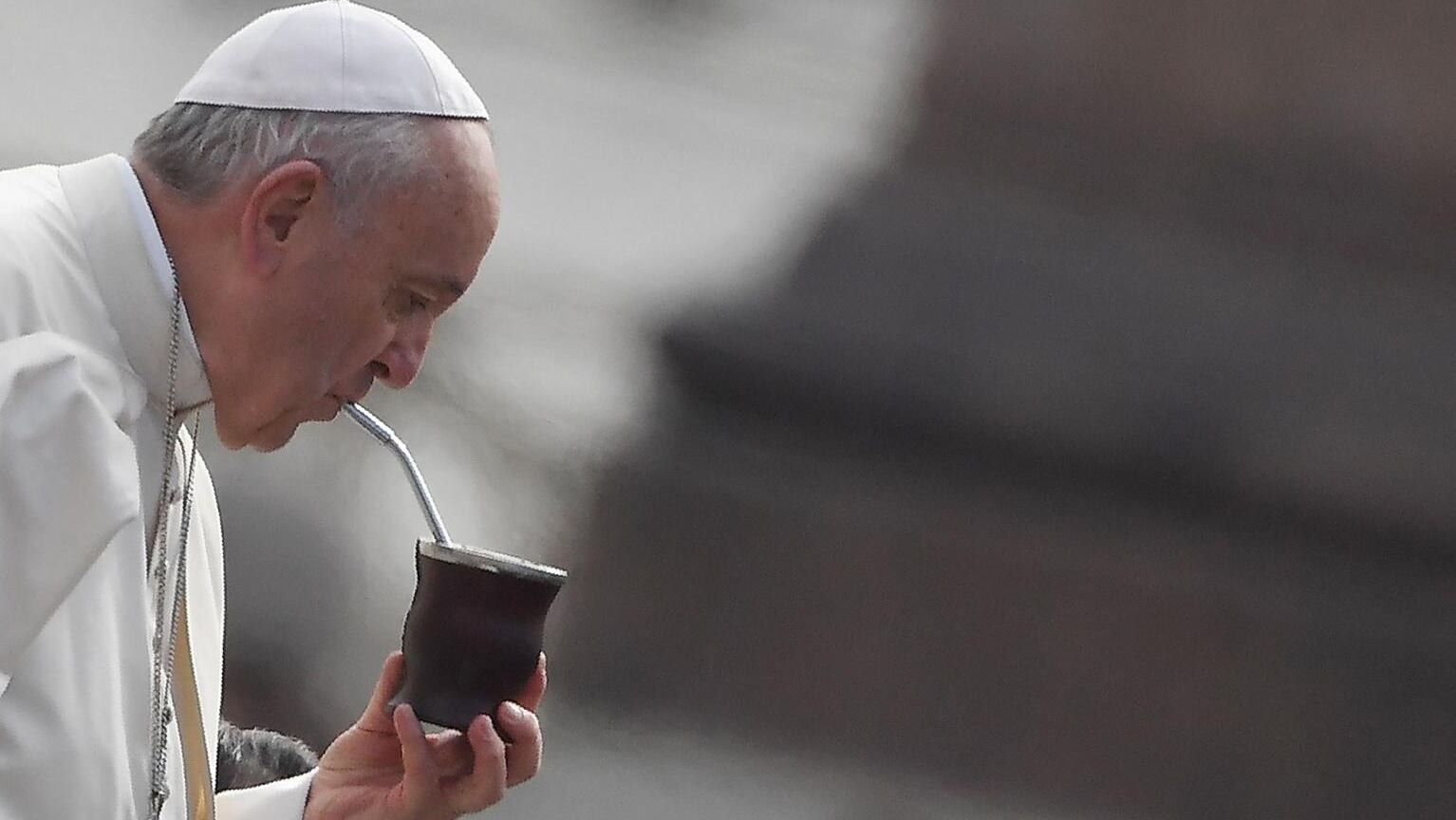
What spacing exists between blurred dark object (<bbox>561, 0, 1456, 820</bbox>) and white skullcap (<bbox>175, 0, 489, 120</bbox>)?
3.67ft

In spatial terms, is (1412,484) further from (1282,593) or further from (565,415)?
(565,415)

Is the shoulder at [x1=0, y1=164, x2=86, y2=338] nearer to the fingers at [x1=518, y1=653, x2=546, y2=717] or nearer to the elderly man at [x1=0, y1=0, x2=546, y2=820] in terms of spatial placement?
the elderly man at [x1=0, y1=0, x2=546, y2=820]

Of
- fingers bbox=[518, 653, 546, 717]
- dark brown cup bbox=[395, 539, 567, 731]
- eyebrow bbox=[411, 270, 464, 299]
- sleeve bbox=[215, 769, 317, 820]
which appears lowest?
sleeve bbox=[215, 769, 317, 820]

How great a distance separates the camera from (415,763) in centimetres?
119

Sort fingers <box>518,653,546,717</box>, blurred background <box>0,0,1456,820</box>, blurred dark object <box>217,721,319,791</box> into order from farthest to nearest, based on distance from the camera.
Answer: blurred background <box>0,0,1456,820</box>, blurred dark object <box>217,721,319,791</box>, fingers <box>518,653,546,717</box>

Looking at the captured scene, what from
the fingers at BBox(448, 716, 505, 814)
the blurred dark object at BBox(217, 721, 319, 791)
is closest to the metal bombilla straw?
the fingers at BBox(448, 716, 505, 814)

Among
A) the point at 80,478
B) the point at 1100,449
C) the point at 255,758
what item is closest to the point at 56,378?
the point at 80,478

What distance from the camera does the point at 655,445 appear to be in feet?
7.42

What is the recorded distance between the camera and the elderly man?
102 cm

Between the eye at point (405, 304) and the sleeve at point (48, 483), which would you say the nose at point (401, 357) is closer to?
the eye at point (405, 304)

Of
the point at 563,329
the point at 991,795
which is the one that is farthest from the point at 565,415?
the point at 991,795

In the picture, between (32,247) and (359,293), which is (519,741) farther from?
(32,247)

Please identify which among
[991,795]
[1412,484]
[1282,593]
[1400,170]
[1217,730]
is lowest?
[991,795]

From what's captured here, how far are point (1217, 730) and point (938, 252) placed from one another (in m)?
0.67
